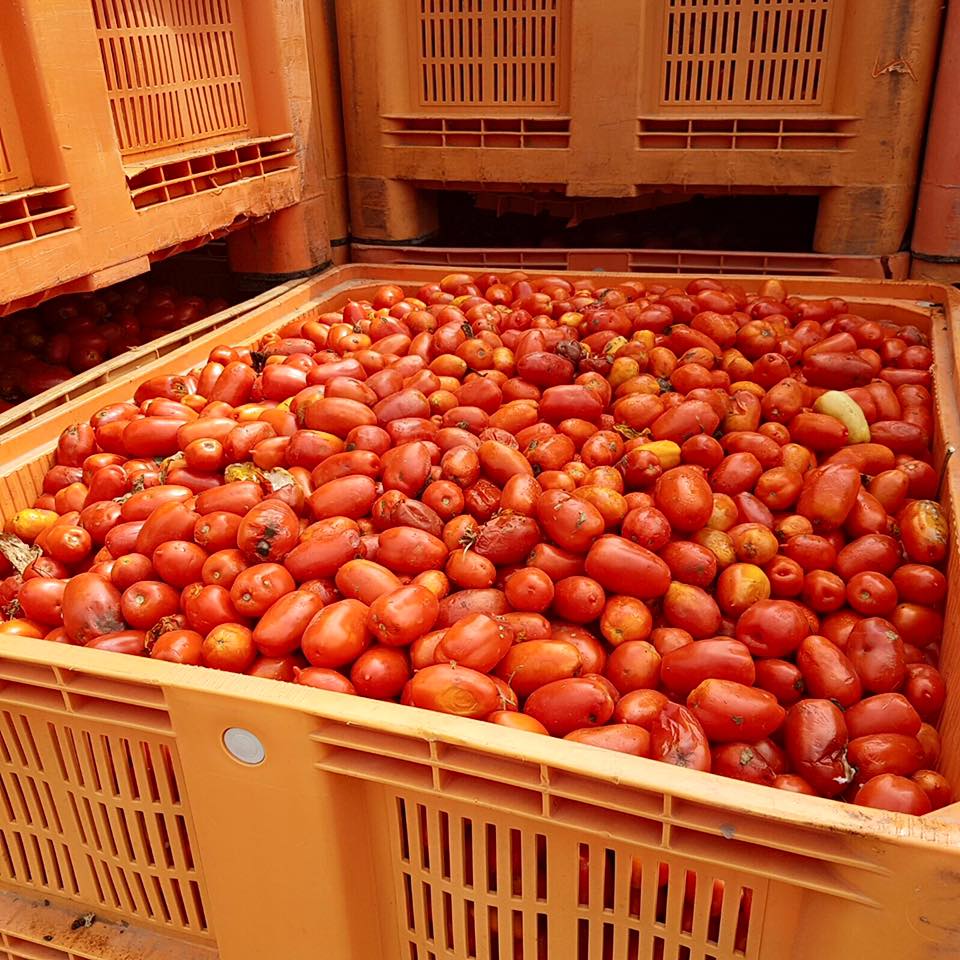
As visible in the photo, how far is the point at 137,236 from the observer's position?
3.76 m

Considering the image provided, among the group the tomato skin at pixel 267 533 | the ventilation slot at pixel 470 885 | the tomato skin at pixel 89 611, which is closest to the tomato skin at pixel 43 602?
the tomato skin at pixel 89 611

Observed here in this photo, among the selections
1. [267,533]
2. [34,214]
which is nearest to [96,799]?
[267,533]

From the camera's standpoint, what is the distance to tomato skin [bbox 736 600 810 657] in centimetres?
218

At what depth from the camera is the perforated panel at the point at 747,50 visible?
4.33m

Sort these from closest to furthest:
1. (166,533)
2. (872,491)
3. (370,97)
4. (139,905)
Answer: (139,905) < (166,533) < (872,491) < (370,97)

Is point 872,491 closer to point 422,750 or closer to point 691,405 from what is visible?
point 691,405

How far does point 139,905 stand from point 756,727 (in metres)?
1.47

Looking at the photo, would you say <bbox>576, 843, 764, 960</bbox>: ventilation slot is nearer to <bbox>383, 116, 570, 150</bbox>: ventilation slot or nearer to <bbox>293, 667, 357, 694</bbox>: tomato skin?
<bbox>293, 667, 357, 694</bbox>: tomato skin

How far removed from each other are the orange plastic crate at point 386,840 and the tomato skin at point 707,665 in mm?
433

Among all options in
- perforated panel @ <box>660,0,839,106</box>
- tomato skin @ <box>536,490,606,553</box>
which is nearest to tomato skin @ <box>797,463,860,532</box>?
tomato skin @ <box>536,490,606,553</box>

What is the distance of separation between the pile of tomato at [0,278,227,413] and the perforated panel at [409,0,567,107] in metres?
1.82

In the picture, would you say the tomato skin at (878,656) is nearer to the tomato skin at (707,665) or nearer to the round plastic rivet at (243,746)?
the tomato skin at (707,665)

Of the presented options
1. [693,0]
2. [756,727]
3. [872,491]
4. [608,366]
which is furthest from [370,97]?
[756,727]

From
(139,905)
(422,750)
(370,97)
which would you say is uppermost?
(370,97)
